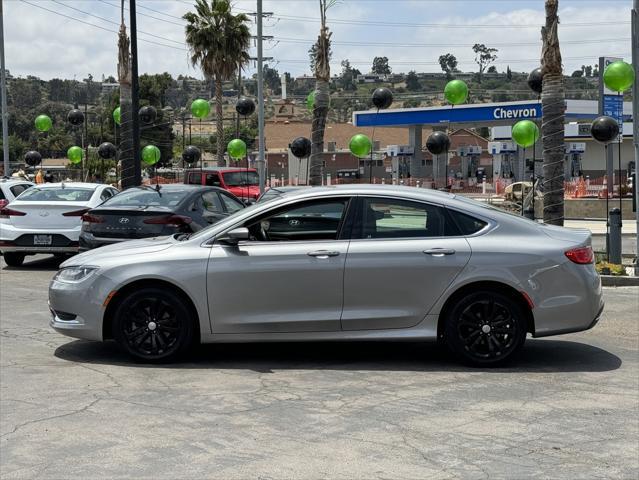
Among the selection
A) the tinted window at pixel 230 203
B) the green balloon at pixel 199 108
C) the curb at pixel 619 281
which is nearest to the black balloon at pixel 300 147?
the green balloon at pixel 199 108

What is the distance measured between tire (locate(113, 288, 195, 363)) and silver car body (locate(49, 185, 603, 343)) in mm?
120

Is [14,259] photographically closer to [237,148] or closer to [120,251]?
[120,251]

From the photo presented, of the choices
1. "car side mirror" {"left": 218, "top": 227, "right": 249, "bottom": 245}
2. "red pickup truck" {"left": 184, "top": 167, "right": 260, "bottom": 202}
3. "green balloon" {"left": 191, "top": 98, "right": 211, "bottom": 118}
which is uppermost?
"green balloon" {"left": 191, "top": 98, "right": 211, "bottom": 118}

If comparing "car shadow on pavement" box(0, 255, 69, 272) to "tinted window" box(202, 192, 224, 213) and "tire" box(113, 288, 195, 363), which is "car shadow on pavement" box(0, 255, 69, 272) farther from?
"tire" box(113, 288, 195, 363)

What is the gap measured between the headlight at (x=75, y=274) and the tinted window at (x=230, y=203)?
5.90m

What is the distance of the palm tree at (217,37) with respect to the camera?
46250 millimetres

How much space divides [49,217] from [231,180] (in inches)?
580

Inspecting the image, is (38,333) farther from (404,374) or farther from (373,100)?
(373,100)

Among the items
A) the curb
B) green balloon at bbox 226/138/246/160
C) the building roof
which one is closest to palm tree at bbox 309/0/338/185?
green balloon at bbox 226/138/246/160

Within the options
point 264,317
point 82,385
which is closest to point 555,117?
point 264,317

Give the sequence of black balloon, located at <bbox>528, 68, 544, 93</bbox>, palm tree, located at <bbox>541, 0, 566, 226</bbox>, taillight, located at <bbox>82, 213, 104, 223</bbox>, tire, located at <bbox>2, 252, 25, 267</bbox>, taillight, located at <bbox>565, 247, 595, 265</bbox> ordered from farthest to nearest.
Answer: black balloon, located at <bbox>528, 68, 544, 93</bbox>
palm tree, located at <bbox>541, 0, 566, 226</bbox>
tire, located at <bbox>2, 252, 25, 267</bbox>
taillight, located at <bbox>82, 213, 104, 223</bbox>
taillight, located at <bbox>565, 247, 595, 265</bbox>

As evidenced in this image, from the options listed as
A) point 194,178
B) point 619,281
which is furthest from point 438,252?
point 194,178

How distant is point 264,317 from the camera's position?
24.7 ft

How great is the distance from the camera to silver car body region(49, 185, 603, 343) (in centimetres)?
745
